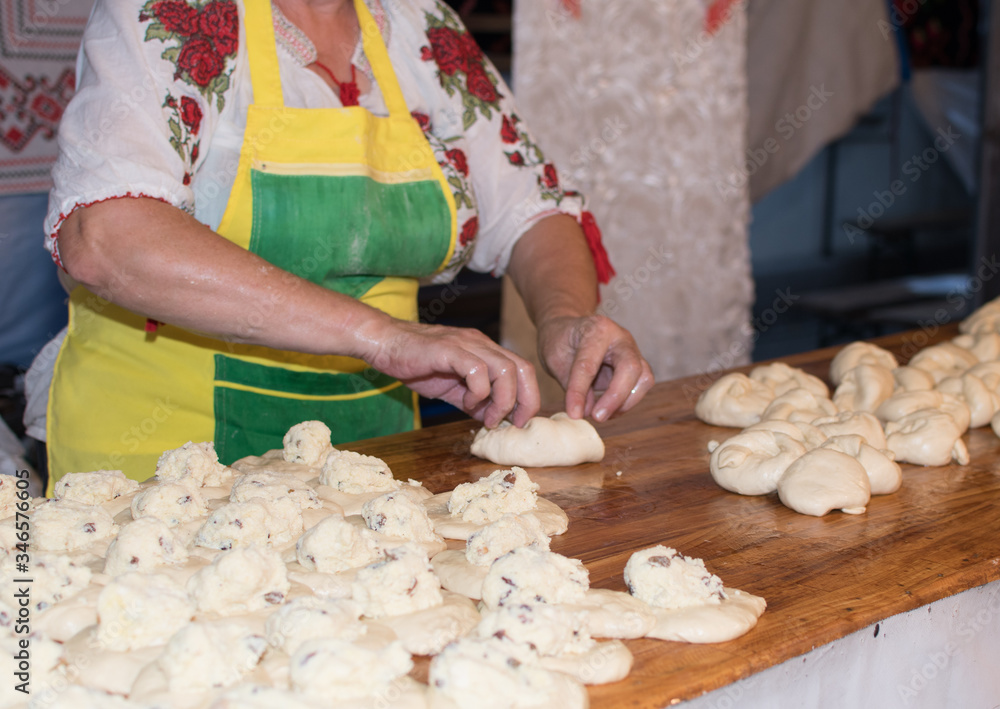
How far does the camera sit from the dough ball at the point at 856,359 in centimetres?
221

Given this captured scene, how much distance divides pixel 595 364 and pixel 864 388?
656 millimetres

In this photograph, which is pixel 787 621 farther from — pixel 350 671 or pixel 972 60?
pixel 972 60

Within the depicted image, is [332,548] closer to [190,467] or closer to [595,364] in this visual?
[190,467]

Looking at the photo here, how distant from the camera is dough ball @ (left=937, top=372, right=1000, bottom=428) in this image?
77.9 inches

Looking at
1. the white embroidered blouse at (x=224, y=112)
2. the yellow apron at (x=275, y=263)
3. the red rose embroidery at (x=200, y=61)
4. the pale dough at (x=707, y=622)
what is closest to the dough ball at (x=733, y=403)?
the white embroidered blouse at (x=224, y=112)

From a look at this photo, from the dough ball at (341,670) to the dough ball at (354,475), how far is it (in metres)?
0.56

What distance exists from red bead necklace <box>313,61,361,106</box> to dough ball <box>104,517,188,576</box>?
40.6 inches

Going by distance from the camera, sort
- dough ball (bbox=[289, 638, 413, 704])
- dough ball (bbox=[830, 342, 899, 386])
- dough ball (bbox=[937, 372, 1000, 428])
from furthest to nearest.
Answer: dough ball (bbox=[830, 342, 899, 386])
dough ball (bbox=[937, 372, 1000, 428])
dough ball (bbox=[289, 638, 413, 704])

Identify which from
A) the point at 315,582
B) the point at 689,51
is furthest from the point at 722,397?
the point at 689,51

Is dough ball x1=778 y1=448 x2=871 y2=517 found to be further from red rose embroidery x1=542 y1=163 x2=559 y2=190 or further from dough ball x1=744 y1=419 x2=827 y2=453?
red rose embroidery x1=542 y1=163 x2=559 y2=190

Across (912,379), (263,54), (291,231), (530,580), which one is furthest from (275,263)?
(912,379)

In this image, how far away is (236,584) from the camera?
1.08 m

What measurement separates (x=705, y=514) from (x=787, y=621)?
1.23ft

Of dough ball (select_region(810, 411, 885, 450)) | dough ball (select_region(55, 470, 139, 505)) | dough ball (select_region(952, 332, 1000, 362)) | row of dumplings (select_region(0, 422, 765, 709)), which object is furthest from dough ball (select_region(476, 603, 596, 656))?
dough ball (select_region(952, 332, 1000, 362))
